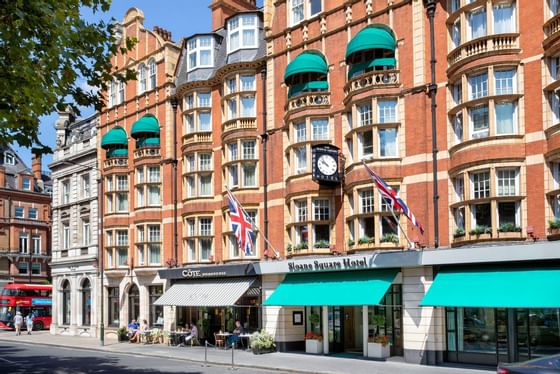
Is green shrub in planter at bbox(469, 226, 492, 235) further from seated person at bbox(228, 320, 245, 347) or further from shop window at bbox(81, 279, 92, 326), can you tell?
shop window at bbox(81, 279, 92, 326)

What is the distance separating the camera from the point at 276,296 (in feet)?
101

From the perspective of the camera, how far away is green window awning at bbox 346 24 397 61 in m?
28.2

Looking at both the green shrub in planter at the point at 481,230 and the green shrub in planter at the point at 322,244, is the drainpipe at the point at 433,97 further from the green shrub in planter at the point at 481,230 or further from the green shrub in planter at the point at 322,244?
the green shrub in planter at the point at 322,244

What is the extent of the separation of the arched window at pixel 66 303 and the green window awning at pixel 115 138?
1240 cm

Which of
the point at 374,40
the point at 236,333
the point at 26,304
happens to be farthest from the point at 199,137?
the point at 26,304

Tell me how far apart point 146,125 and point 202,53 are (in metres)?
6.04

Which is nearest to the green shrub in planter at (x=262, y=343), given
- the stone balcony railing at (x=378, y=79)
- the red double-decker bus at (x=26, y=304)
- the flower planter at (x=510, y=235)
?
the stone balcony railing at (x=378, y=79)

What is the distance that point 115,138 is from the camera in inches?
1738

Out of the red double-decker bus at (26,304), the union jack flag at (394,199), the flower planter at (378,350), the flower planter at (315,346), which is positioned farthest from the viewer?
the red double-decker bus at (26,304)

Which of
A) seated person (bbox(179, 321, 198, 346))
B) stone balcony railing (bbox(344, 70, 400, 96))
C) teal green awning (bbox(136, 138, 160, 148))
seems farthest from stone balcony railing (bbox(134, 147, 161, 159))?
stone balcony railing (bbox(344, 70, 400, 96))

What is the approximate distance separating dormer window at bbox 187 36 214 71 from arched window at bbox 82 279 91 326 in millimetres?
18587

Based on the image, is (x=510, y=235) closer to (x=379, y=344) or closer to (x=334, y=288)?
(x=379, y=344)

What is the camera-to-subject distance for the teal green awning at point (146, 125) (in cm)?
4134

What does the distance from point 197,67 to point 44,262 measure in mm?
51757
